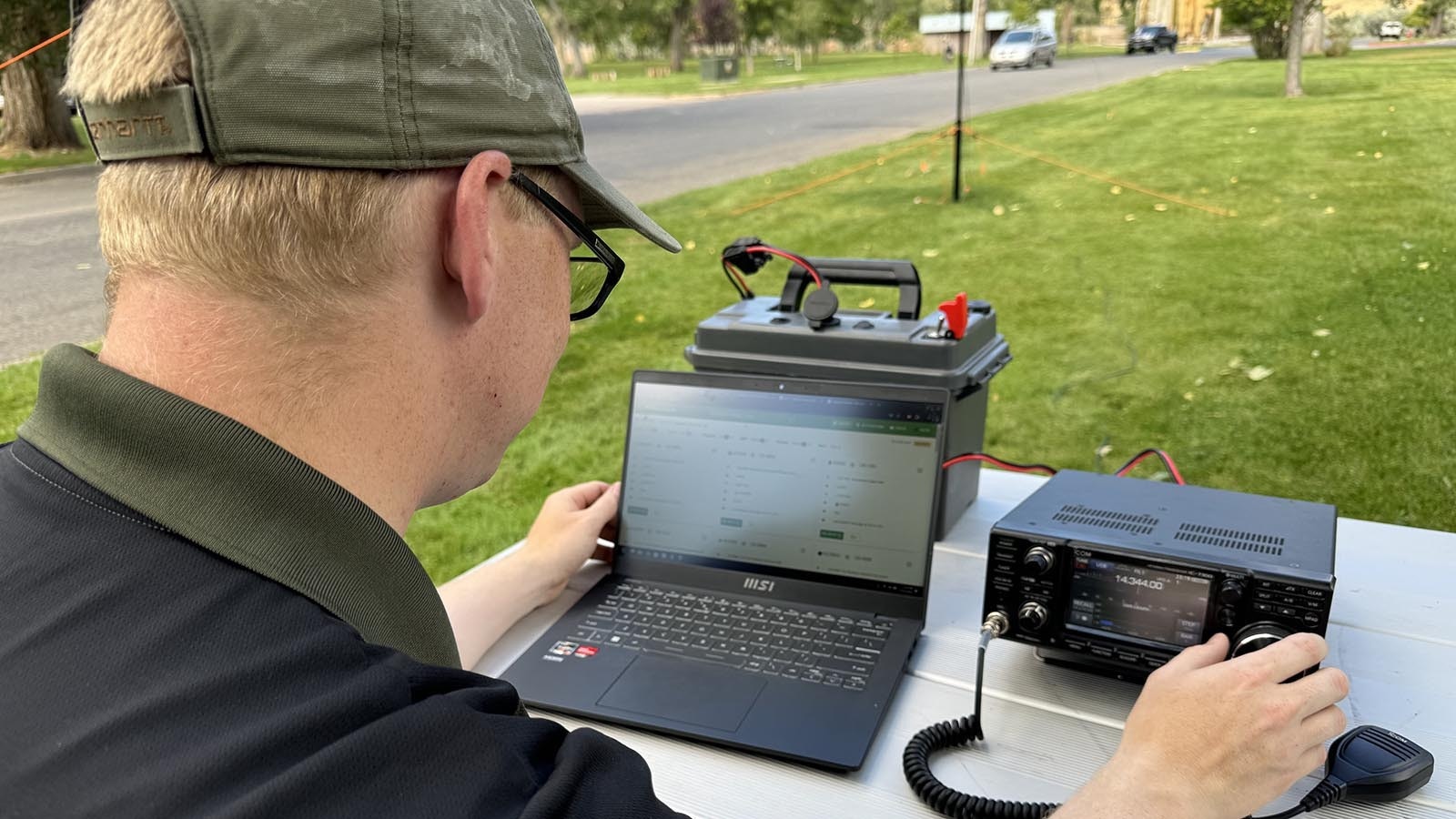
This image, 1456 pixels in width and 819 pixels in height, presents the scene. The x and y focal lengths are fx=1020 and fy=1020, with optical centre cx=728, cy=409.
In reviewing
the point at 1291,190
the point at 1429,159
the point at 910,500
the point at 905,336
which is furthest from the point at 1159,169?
the point at 910,500

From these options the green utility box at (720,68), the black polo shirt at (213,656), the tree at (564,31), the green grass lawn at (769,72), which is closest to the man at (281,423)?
the black polo shirt at (213,656)

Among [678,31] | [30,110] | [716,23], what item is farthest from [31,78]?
[678,31]

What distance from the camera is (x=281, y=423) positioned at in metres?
0.70

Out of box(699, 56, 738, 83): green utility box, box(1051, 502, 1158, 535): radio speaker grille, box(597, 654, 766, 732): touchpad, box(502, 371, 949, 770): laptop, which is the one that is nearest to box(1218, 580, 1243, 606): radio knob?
box(1051, 502, 1158, 535): radio speaker grille

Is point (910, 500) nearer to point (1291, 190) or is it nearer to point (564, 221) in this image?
point (564, 221)

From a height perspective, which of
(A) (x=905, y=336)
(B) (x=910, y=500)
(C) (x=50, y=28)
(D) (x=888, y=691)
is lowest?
(D) (x=888, y=691)

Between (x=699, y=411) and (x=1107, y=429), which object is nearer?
(x=699, y=411)

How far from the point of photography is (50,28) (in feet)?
5.16

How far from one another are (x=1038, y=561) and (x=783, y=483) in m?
0.38

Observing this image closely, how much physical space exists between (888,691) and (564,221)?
25.2 inches

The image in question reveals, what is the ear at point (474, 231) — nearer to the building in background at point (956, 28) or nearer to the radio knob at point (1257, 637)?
the radio knob at point (1257, 637)

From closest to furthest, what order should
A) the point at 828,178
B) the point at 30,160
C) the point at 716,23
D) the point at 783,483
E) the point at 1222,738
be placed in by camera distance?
the point at 1222,738
the point at 783,483
the point at 30,160
the point at 828,178
the point at 716,23

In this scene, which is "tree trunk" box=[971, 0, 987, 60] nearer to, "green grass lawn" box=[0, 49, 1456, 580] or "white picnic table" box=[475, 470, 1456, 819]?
"green grass lawn" box=[0, 49, 1456, 580]

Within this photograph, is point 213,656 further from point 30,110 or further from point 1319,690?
point 30,110
